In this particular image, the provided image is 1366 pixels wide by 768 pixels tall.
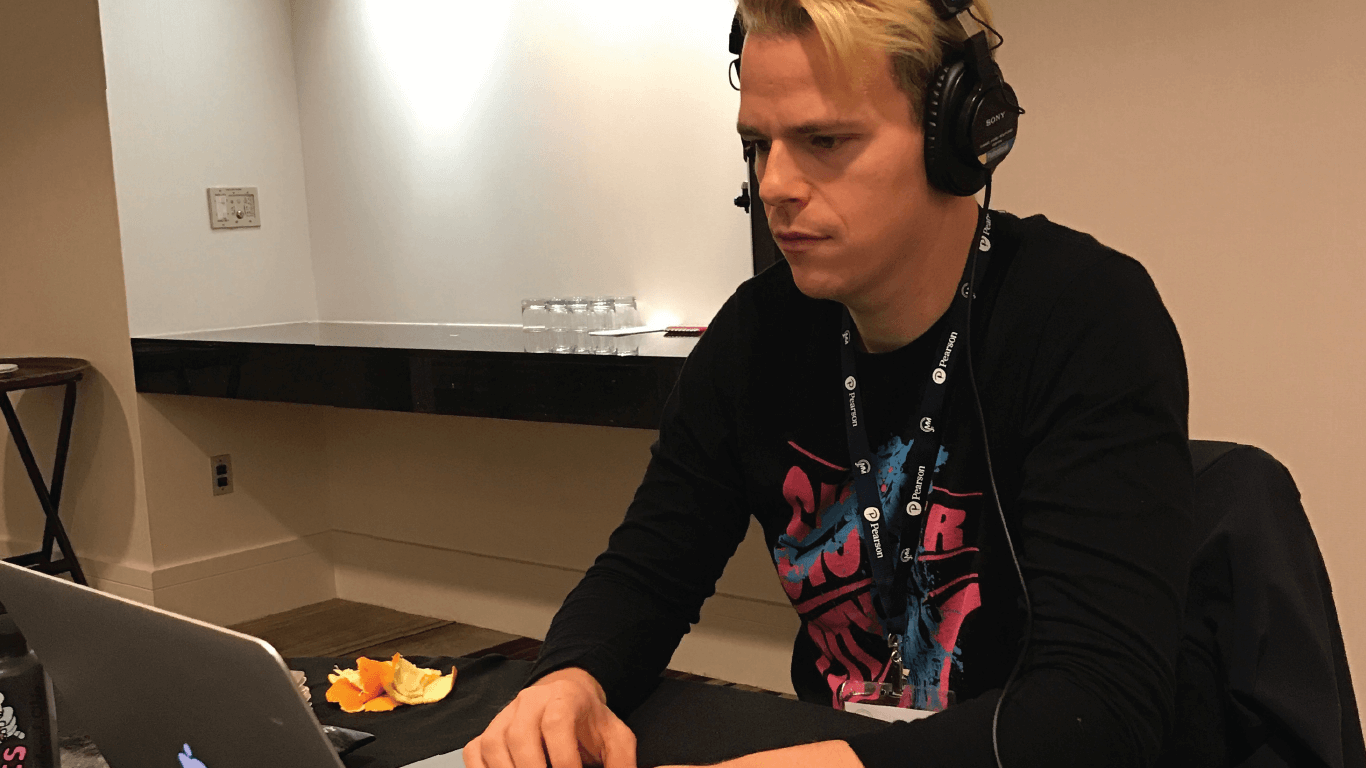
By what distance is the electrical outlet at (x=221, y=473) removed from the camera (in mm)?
3709

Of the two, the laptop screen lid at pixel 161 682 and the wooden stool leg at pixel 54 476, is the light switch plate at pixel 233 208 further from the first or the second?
the laptop screen lid at pixel 161 682

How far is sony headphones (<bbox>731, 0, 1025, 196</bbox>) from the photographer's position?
1.00 meters

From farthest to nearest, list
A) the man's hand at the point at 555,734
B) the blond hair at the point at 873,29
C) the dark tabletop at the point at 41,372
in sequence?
the dark tabletop at the point at 41,372 < the blond hair at the point at 873,29 < the man's hand at the point at 555,734

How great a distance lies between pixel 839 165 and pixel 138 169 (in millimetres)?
3020

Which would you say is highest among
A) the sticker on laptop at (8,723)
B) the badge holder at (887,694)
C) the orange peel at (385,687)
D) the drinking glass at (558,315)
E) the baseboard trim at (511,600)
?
the drinking glass at (558,315)

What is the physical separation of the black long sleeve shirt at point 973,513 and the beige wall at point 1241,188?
3.86 ft

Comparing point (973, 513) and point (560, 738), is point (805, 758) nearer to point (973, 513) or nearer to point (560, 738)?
point (560, 738)

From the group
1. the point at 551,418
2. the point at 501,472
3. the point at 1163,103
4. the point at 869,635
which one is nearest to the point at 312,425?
the point at 501,472

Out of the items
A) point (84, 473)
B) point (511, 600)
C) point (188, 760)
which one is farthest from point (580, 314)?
point (188, 760)

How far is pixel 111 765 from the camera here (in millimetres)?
876

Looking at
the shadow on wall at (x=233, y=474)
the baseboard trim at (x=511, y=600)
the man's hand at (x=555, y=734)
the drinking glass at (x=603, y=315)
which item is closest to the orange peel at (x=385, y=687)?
the man's hand at (x=555, y=734)

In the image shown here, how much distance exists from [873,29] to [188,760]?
0.68m

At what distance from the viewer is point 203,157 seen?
3.68 metres

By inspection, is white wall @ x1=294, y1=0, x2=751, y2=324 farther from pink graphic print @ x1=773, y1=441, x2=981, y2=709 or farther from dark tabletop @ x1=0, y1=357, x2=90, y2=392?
pink graphic print @ x1=773, y1=441, x2=981, y2=709
